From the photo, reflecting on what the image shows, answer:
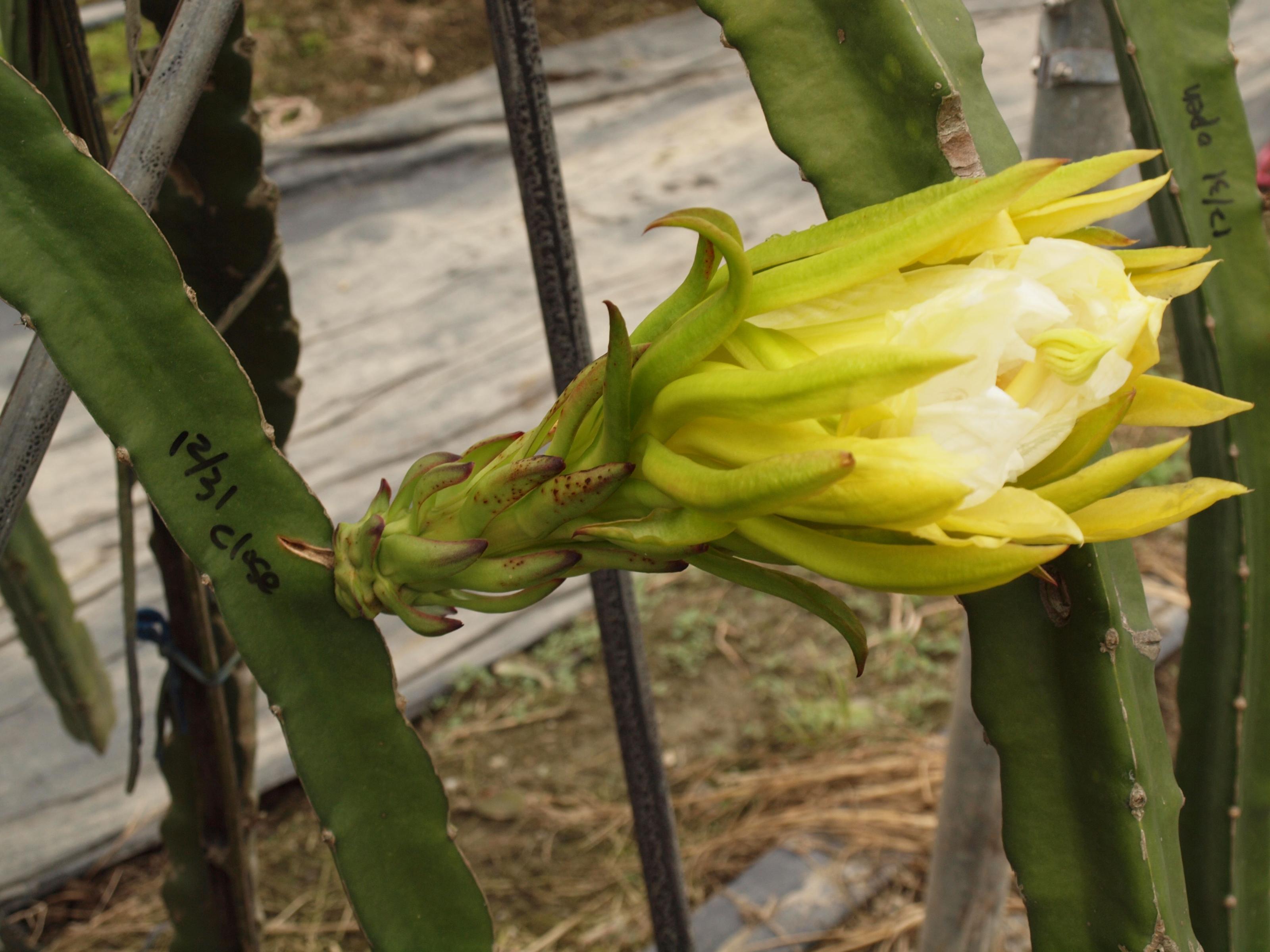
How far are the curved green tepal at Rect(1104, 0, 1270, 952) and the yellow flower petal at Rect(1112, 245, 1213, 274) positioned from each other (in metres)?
0.21

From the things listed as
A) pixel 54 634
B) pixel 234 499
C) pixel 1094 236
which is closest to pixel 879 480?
pixel 1094 236

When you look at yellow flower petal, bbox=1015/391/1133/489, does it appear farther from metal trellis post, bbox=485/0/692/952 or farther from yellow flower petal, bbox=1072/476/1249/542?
metal trellis post, bbox=485/0/692/952

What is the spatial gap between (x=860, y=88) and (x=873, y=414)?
0.17 metres

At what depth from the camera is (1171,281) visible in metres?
0.31

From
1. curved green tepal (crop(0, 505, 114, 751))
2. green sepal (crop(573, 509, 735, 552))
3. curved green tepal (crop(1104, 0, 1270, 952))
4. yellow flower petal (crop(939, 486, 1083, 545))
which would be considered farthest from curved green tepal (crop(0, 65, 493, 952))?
curved green tepal (crop(0, 505, 114, 751))

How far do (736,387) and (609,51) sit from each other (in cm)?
Answer: 242

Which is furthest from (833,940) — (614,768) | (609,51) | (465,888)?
(609,51)

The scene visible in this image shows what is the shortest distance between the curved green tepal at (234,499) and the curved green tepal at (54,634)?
1.82 ft

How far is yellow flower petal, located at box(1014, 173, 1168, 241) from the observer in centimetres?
30

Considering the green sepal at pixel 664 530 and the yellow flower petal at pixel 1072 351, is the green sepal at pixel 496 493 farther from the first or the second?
the yellow flower petal at pixel 1072 351

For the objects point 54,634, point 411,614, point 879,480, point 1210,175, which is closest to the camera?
point 879,480

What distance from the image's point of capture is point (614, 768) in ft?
4.35

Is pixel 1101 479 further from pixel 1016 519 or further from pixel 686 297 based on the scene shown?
pixel 686 297

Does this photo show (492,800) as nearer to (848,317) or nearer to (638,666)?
(638,666)
